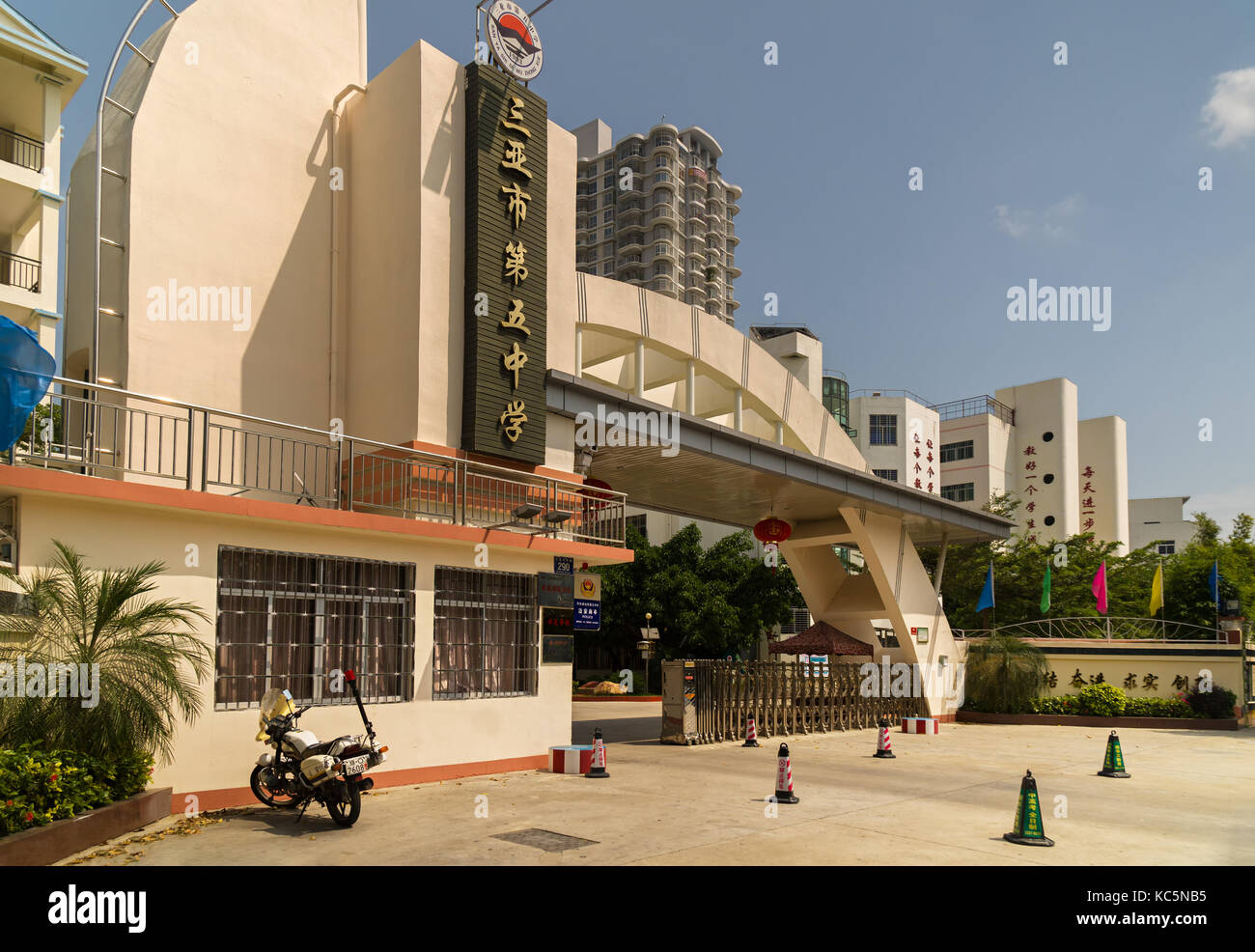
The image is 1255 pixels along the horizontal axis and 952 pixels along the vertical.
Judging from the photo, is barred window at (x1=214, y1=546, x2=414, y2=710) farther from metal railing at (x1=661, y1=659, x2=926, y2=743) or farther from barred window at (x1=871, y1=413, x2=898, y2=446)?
barred window at (x1=871, y1=413, x2=898, y2=446)

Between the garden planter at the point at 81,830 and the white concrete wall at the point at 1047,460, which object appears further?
the white concrete wall at the point at 1047,460

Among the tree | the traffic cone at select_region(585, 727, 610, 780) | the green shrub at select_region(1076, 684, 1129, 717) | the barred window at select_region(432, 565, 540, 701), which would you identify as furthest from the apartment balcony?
the traffic cone at select_region(585, 727, 610, 780)

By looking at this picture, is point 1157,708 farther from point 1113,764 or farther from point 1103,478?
point 1103,478

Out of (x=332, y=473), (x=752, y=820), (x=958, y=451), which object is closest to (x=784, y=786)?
(x=752, y=820)

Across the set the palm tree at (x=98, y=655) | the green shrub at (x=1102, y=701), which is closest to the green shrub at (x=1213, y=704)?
the green shrub at (x=1102, y=701)

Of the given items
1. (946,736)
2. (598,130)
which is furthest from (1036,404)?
(598,130)

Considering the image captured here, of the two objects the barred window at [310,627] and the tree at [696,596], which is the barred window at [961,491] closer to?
the tree at [696,596]

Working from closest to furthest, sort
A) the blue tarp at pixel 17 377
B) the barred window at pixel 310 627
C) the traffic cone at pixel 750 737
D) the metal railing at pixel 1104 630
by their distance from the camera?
the blue tarp at pixel 17 377 < the barred window at pixel 310 627 < the traffic cone at pixel 750 737 < the metal railing at pixel 1104 630

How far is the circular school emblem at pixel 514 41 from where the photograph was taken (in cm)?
1587

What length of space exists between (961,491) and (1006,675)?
114 ft

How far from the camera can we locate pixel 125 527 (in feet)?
32.7

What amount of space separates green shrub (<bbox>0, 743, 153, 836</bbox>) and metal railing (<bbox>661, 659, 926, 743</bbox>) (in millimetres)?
11813

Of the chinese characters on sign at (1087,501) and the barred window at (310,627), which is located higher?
the chinese characters on sign at (1087,501)

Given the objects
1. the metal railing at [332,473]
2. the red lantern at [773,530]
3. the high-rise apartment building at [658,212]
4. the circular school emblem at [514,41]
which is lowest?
the red lantern at [773,530]
